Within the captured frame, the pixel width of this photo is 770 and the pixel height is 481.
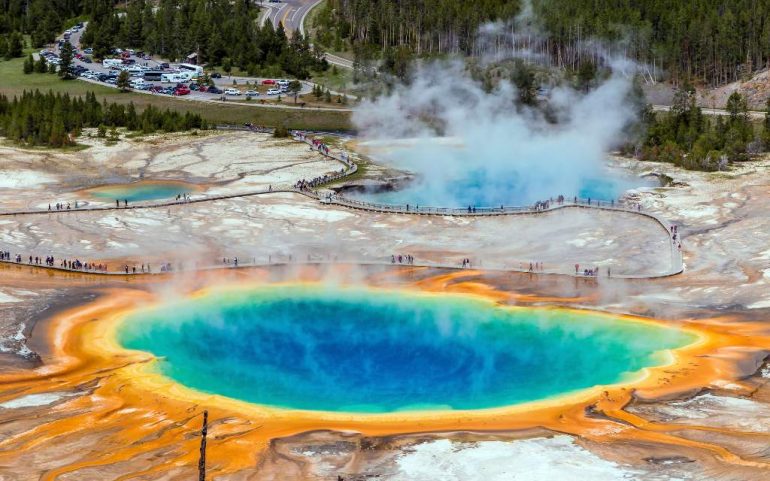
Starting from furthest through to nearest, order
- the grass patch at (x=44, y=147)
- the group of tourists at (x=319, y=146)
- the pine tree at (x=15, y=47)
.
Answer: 1. the pine tree at (x=15, y=47)
2. the group of tourists at (x=319, y=146)
3. the grass patch at (x=44, y=147)

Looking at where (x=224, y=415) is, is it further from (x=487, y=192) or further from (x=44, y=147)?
(x=44, y=147)

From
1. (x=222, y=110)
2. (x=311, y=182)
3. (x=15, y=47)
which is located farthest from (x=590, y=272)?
(x=15, y=47)

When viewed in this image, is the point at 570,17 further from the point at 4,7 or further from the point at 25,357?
the point at 25,357

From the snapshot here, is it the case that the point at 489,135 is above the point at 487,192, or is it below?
above

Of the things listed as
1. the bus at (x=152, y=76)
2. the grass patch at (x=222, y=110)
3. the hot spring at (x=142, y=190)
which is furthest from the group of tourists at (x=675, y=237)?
the bus at (x=152, y=76)

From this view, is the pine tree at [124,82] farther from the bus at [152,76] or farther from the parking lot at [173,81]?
the bus at [152,76]

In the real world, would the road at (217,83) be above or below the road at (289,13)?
below

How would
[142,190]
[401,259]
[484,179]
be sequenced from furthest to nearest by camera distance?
[484,179] → [142,190] → [401,259]
